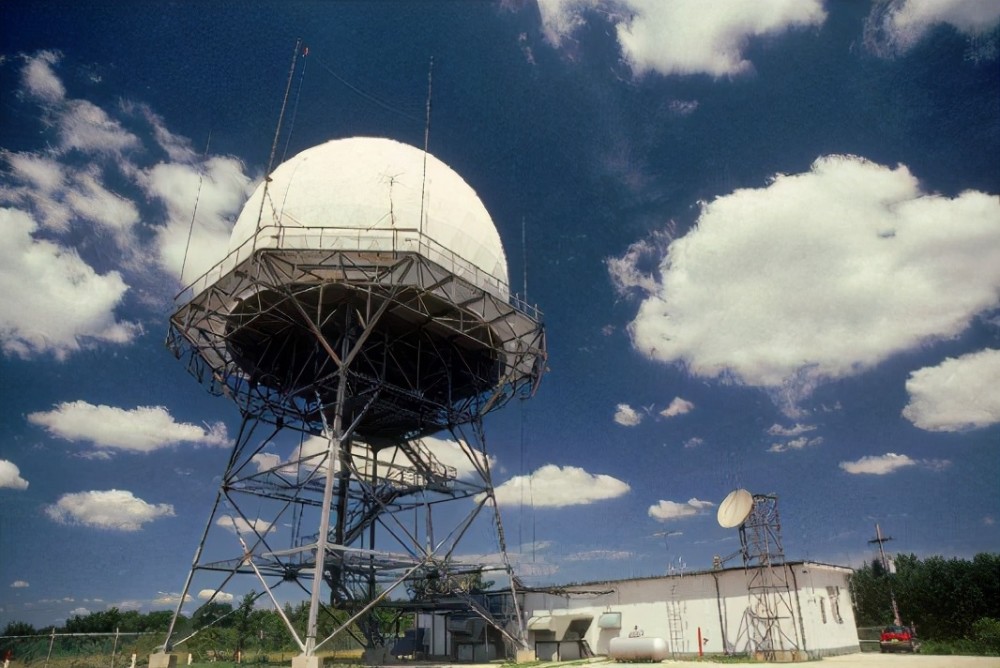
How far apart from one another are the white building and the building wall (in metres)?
0.05

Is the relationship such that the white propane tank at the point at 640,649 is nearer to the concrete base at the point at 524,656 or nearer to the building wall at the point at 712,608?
the concrete base at the point at 524,656

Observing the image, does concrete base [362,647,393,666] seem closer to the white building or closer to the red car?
the white building

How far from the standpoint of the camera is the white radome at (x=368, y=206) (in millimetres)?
27297

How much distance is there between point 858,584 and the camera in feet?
260

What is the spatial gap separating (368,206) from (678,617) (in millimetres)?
27123

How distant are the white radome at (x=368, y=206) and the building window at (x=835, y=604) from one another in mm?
24370

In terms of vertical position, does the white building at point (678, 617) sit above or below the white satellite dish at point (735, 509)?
below

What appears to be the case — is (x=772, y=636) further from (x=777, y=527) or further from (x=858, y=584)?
(x=858, y=584)

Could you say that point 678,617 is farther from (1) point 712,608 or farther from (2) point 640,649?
(2) point 640,649

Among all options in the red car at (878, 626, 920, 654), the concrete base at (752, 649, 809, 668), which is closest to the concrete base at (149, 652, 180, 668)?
the concrete base at (752, 649, 809, 668)

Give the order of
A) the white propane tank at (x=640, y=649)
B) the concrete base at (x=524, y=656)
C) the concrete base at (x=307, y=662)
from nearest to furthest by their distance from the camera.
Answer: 1. the concrete base at (x=307, y=662)
2. the white propane tank at (x=640, y=649)
3. the concrete base at (x=524, y=656)

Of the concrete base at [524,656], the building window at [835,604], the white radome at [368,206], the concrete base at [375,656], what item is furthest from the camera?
the building window at [835,604]

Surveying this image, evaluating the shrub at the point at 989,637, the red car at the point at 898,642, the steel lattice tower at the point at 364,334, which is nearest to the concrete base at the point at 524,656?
the steel lattice tower at the point at 364,334

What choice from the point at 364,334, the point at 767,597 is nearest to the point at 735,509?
the point at 767,597
